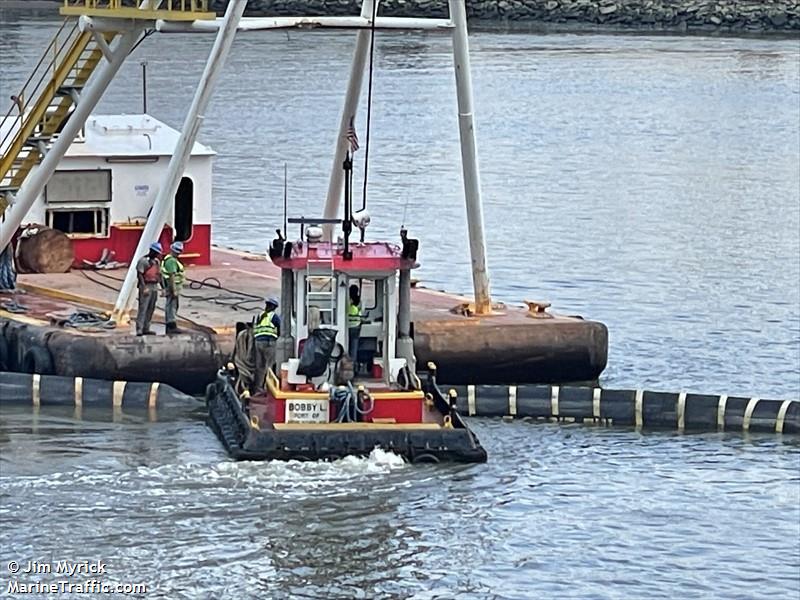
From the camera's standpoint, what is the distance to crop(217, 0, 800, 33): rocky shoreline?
118312mm

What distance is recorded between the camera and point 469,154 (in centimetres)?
2956

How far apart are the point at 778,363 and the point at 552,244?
12860 mm

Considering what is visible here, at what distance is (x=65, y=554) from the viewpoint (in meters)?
21.9

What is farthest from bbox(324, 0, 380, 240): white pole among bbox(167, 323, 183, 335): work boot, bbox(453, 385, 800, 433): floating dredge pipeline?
bbox(453, 385, 800, 433): floating dredge pipeline

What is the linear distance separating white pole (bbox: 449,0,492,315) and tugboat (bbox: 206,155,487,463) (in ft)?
12.6

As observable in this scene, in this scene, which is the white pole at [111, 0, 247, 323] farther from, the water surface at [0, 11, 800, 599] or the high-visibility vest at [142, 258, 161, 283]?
the water surface at [0, 11, 800, 599]

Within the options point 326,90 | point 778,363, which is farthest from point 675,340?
point 326,90

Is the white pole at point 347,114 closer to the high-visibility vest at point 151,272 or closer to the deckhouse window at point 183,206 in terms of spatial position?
the deckhouse window at point 183,206

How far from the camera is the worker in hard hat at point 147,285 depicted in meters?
27.8

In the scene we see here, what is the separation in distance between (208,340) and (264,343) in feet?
5.87

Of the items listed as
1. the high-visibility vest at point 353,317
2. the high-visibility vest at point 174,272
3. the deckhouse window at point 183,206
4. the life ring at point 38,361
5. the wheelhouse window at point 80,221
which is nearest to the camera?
the high-visibility vest at point 353,317

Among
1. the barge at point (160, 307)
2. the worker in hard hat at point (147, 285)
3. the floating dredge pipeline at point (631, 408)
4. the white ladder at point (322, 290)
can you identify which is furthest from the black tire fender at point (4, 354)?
the floating dredge pipeline at point (631, 408)

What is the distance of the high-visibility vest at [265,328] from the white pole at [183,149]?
2.47 m

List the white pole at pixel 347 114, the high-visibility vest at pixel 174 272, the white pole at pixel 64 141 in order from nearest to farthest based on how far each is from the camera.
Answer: the high-visibility vest at pixel 174 272 < the white pole at pixel 64 141 < the white pole at pixel 347 114
